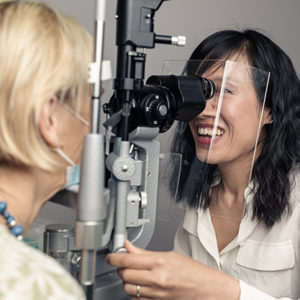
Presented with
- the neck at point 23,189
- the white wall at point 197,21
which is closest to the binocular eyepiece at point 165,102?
the neck at point 23,189

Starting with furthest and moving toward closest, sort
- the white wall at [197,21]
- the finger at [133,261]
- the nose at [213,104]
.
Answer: the white wall at [197,21] → the nose at [213,104] → the finger at [133,261]

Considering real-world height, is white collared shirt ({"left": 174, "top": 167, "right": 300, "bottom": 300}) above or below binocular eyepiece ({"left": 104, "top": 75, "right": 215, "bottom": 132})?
below

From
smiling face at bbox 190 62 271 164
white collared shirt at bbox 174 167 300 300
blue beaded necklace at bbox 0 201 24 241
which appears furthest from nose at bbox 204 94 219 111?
blue beaded necklace at bbox 0 201 24 241

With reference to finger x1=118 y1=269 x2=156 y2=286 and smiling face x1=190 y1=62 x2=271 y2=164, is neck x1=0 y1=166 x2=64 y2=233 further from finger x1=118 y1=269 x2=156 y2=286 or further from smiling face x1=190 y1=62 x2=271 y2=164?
smiling face x1=190 y1=62 x2=271 y2=164

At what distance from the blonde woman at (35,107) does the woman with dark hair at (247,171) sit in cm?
48

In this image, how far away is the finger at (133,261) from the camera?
0.97 m

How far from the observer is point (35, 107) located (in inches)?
30.4

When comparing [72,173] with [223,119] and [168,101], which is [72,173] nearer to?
[168,101]

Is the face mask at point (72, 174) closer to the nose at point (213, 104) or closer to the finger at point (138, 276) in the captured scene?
the finger at point (138, 276)

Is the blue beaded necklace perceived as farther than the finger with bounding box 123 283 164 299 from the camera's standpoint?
No

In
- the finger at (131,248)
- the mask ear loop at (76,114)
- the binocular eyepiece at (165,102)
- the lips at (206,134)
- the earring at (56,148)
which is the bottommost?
the finger at (131,248)

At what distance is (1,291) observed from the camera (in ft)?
2.02

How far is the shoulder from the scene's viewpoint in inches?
24.8

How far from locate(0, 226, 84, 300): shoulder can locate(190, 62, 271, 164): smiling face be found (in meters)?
0.66
